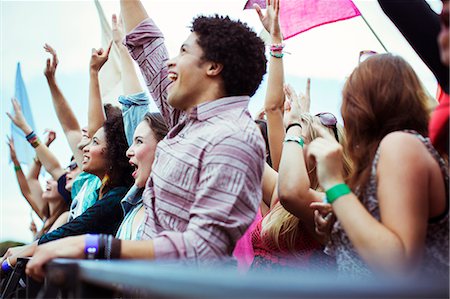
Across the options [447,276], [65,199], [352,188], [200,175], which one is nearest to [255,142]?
[200,175]

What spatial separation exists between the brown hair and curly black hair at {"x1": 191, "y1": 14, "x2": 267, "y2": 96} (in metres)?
0.50

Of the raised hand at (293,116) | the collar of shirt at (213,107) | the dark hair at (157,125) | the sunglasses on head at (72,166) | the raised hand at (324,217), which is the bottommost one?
the sunglasses on head at (72,166)

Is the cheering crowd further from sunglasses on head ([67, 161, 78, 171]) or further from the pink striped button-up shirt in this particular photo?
sunglasses on head ([67, 161, 78, 171])

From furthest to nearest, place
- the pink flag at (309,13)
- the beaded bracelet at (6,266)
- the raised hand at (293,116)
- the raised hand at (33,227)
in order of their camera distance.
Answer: the raised hand at (33,227)
the pink flag at (309,13)
the beaded bracelet at (6,266)
the raised hand at (293,116)

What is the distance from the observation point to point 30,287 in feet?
7.73

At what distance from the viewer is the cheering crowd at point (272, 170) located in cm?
196

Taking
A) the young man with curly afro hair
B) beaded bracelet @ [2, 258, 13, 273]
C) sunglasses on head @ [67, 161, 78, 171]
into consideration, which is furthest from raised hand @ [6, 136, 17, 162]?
the young man with curly afro hair

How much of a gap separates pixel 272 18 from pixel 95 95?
1350 mm

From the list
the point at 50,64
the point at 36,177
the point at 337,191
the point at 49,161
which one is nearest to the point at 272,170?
the point at 337,191

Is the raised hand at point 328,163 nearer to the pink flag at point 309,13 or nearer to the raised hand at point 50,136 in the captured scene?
the pink flag at point 309,13

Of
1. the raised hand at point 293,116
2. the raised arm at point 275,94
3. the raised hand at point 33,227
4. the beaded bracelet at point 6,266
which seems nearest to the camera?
the raised hand at point 293,116

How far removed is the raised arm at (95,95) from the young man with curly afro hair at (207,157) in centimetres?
144

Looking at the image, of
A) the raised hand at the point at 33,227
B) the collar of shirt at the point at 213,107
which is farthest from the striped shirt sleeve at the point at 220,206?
the raised hand at the point at 33,227

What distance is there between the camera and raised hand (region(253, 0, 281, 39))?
11.5 ft
